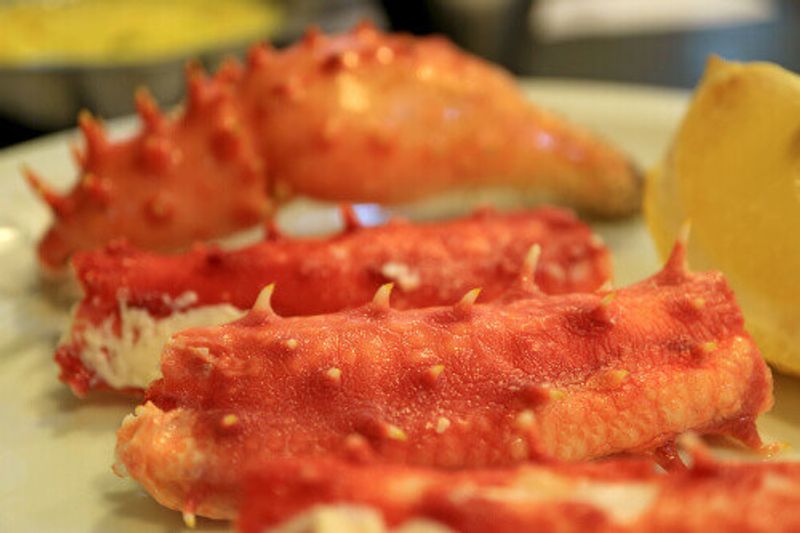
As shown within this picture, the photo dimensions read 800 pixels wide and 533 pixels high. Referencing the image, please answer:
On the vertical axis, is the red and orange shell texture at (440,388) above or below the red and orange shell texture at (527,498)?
below


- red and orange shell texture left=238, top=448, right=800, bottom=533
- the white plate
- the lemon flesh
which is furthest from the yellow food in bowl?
red and orange shell texture left=238, top=448, right=800, bottom=533

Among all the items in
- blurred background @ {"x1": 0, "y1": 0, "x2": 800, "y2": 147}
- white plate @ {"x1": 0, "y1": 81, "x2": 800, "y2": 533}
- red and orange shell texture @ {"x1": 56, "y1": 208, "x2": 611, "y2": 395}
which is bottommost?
blurred background @ {"x1": 0, "y1": 0, "x2": 800, "y2": 147}

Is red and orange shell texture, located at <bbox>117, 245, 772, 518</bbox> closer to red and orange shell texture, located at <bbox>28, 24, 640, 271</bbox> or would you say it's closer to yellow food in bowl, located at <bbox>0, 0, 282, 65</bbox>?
red and orange shell texture, located at <bbox>28, 24, 640, 271</bbox>

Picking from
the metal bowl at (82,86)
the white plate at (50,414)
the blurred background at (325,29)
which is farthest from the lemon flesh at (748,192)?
the blurred background at (325,29)

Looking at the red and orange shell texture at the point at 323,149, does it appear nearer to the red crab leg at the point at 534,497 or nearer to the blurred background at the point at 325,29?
the red crab leg at the point at 534,497

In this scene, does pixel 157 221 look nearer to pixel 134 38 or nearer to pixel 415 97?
pixel 415 97

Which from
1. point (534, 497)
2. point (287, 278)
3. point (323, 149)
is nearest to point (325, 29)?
point (323, 149)

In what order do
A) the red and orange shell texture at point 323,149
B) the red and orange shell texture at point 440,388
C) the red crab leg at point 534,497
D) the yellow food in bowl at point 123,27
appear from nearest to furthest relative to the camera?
the red crab leg at point 534,497, the red and orange shell texture at point 440,388, the red and orange shell texture at point 323,149, the yellow food in bowl at point 123,27
